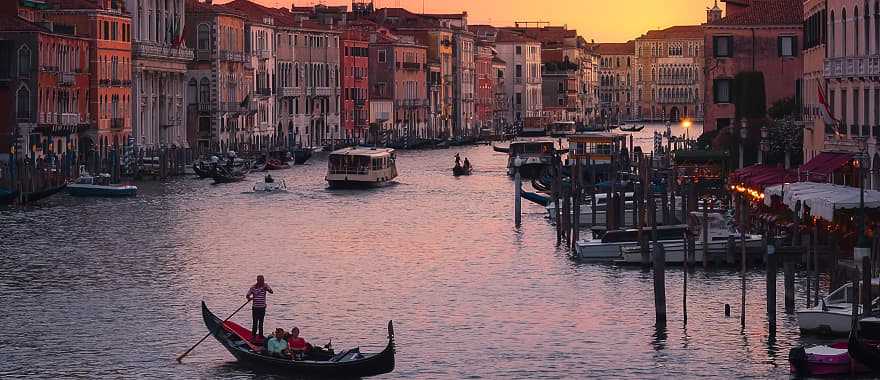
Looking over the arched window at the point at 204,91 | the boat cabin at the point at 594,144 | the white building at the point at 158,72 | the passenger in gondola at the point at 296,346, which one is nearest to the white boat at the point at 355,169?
the boat cabin at the point at 594,144

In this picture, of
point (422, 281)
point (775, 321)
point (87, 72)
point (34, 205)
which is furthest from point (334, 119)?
point (775, 321)

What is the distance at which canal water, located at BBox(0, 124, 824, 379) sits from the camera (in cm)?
2644

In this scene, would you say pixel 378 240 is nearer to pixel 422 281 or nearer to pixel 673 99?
pixel 422 281

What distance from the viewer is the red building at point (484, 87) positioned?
138 metres

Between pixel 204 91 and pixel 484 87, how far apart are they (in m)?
58.0

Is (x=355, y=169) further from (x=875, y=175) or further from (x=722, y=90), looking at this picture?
(x=875, y=175)

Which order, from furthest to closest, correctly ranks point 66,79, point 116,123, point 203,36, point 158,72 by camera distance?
point 203,36 → point 158,72 → point 116,123 → point 66,79

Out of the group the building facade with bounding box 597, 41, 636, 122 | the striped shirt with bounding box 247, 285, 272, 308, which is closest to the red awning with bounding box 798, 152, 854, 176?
the striped shirt with bounding box 247, 285, 272, 308

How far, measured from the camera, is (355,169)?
64.3 m

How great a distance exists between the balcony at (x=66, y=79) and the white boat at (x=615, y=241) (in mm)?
32378

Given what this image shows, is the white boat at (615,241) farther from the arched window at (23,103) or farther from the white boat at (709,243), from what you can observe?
the arched window at (23,103)

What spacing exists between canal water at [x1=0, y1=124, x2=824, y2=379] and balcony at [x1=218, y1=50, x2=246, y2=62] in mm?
31469

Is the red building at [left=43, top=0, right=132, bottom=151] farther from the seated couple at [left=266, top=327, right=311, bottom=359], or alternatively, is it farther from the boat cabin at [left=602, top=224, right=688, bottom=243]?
the seated couple at [left=266, top=327, right=311, bottom=359]

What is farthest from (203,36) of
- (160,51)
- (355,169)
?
(355,169)
